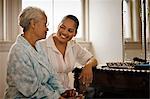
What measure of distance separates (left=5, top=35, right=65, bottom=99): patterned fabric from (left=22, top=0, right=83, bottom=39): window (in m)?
1.74

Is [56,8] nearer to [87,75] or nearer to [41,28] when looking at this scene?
[87,75]

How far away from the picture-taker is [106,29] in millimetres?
3270

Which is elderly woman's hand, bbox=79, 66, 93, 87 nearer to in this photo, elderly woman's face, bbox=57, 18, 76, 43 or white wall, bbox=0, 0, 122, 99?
elderly woman's face, bbox=57, 18, 76, 43

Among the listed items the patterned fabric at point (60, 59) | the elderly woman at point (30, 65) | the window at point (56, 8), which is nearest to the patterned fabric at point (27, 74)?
the elderly woman at point (30, 65)

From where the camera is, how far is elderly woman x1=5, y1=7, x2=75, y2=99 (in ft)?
5.43

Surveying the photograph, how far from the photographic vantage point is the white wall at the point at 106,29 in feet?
10.1

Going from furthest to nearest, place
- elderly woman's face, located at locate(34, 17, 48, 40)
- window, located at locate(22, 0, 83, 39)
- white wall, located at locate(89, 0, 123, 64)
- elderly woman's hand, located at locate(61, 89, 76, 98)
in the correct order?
window, located at locate(22, 0, 83, 39) → white wall, located at locate(89, 0, 123, 64) → elderly woman's hand, located at locate(61, 89, 76, 98) → elderly woman's face, located at locate(34, 17, 48, 40)

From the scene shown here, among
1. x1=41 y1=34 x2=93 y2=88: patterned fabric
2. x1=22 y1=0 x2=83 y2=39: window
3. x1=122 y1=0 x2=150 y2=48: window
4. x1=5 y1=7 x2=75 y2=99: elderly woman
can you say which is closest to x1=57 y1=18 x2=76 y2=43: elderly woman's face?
x1=41 y1=34 x2=93 y2=88: patterned fabric

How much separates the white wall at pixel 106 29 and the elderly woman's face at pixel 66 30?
846mm

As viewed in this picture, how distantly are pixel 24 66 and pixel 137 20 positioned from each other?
1.42 metres

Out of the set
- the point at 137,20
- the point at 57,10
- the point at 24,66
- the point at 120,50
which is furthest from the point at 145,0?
the point at 24,66

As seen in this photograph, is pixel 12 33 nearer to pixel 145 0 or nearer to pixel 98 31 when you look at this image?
pixel 98 31

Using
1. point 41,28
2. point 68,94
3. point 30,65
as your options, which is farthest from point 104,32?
point 30,65

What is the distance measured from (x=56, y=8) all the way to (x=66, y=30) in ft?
4.21
